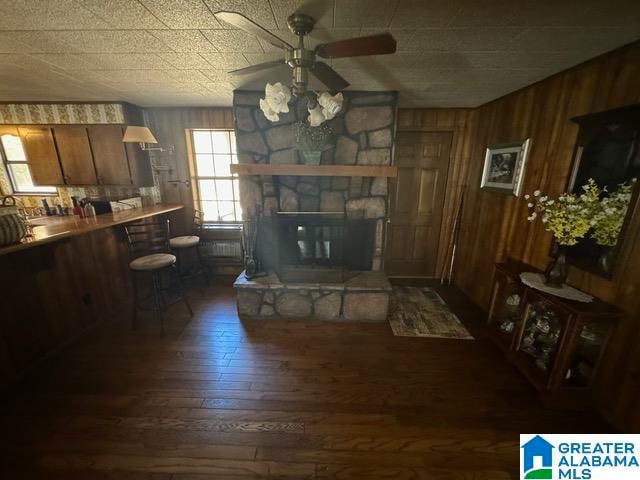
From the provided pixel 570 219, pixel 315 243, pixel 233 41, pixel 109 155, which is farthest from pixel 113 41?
pixel 570 219

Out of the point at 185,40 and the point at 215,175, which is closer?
the point at 185,40

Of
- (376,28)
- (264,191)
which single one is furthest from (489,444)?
(264,191)

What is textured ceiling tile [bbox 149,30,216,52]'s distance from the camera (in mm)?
1483

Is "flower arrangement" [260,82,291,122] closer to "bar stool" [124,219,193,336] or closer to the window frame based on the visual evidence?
"bar stool" [124,219,193,336]

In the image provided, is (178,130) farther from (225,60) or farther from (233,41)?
(233,41)

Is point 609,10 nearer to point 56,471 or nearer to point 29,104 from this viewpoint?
point 56,471

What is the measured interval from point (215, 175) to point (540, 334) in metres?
4.20

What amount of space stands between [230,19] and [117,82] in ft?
6.96

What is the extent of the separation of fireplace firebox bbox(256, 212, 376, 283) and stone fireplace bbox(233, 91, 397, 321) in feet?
0.04

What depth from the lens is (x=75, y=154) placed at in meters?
3.32

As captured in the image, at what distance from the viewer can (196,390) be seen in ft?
6.14

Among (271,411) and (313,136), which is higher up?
(313,136)

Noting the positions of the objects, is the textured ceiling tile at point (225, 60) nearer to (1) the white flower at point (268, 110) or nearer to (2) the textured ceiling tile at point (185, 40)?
(2) the textured ceiling tile at point (185, 40)

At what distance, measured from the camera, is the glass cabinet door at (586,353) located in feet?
5.34
